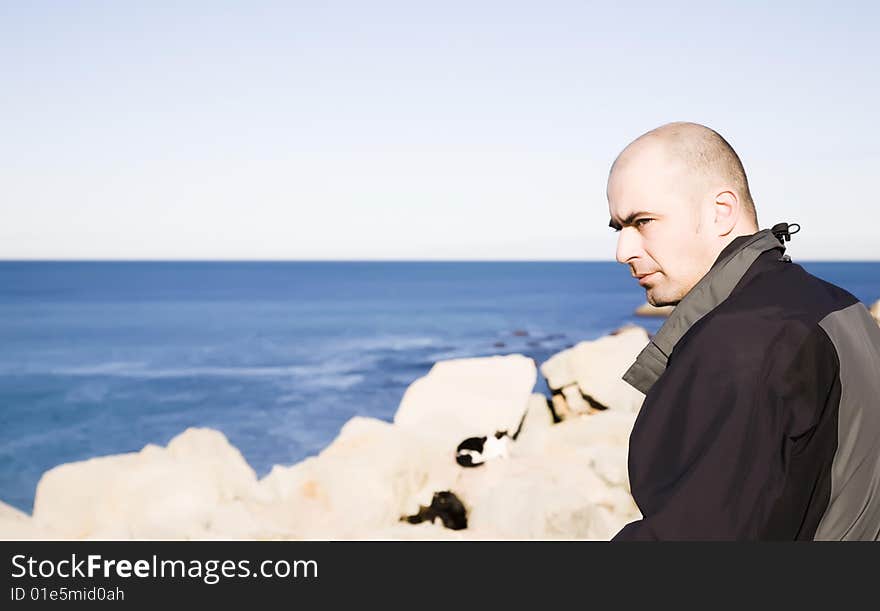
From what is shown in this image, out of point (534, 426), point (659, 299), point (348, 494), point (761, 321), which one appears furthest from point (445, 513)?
point (761, 321)

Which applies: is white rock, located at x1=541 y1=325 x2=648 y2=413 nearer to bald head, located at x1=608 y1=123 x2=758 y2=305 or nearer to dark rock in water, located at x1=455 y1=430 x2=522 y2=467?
dark rock in water, located at x1=455 y1=430 x2=522 y2=467

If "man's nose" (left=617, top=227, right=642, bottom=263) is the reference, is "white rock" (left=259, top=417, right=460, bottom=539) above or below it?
above

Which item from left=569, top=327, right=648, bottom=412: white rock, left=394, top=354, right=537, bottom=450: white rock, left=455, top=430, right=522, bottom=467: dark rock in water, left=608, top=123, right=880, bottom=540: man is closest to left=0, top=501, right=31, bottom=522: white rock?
left=394, top=354, right=537, bottom=450: white rock

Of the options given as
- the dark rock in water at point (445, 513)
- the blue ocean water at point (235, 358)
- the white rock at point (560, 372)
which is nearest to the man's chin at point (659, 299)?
the dark rock in water at point (445, 513)

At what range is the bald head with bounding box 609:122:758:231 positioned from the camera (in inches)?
83.4

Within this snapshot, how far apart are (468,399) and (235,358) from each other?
112 ft

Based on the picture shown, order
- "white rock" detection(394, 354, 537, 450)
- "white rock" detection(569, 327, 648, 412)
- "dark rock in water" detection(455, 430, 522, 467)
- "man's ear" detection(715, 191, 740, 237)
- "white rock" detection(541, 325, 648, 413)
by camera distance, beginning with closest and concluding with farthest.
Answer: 1. "man's ear" detection(715, 191, 740, 237)
2. "dark rock in water" detection(455, 430, 522, 467)
3. "white rock" detection(394, 354, 537, 450)
4. "white rock" detection(569, 327, 648, 412)
5. "white rock" detection(541, 325, 648, 413)

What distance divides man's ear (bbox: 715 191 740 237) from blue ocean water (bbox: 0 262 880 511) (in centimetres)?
2142

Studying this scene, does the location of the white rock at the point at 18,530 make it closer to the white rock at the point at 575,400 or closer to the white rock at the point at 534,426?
the white rock at the point at 534,426

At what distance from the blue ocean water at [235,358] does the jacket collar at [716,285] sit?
70.1ft

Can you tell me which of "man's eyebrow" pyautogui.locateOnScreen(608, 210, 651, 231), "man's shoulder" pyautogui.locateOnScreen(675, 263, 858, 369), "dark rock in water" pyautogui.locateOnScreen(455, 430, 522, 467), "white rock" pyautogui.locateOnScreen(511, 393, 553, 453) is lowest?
"man's shoulder" pyautogui.locateOnScreen(675, 263, 858, 369)

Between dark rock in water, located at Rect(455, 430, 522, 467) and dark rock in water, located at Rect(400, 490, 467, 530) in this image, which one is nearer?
dark rock in water, located at Rect(400, 490, 467, 530)

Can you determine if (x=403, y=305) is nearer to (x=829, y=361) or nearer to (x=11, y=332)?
(x=11, y=332)

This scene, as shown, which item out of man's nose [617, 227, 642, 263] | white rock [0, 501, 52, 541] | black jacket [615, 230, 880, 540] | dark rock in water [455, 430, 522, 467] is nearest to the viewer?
black jacket [615, 230, 880, 540]
